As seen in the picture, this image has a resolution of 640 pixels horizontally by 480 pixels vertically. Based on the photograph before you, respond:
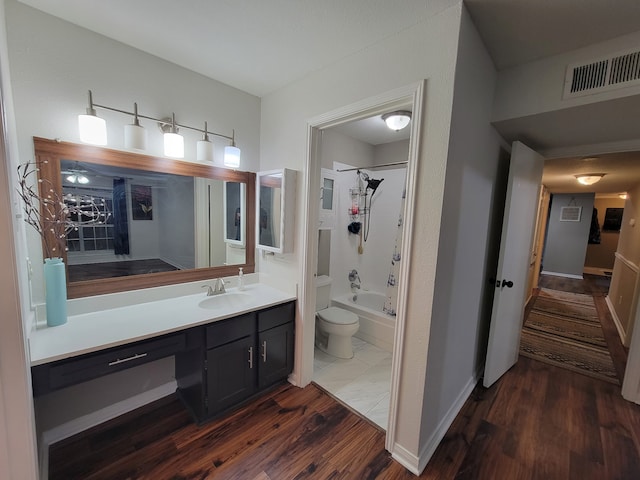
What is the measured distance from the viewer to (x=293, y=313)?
7.14 ft

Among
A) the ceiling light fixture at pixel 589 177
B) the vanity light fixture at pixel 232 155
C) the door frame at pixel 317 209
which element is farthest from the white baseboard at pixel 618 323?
the vanity light fixture at pixel 232 155

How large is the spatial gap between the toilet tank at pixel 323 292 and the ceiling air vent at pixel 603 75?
2.46 meters

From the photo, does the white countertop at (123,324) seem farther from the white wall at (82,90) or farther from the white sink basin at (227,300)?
the white wall at (82,90)

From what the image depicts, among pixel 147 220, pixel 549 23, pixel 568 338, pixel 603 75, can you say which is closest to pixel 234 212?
pixel 147 220

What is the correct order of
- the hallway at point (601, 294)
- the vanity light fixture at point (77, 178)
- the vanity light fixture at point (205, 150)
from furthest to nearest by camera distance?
1. the hallway at point (601, 294)
2. the vanity light fixture at point (205, 150)
3. the vanity light fixture at point (77, 178)

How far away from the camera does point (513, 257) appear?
87.3 inches

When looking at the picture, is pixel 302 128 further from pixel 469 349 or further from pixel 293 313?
pixel 469 349

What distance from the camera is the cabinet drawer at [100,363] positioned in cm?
121

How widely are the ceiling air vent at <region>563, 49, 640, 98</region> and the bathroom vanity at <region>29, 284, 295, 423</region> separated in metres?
2.27

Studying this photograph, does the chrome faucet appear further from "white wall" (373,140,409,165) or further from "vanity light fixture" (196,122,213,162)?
"white wall" (373,140,409,165)

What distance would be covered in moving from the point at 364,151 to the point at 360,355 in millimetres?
2559

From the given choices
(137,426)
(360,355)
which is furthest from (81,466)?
(360,355)

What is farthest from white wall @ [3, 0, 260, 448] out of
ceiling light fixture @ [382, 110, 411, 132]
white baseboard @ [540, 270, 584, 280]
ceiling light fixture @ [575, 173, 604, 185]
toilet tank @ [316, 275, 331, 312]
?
white baseboard @ [540, 270, 584, 280]

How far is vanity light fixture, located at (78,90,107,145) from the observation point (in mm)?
1476
